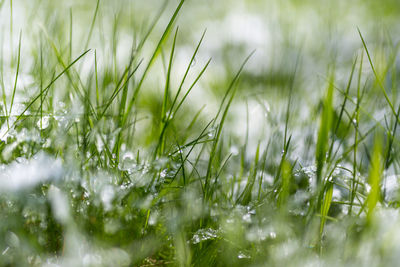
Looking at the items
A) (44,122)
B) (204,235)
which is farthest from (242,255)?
(44,122)

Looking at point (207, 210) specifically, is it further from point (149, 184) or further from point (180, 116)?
point (180, 116)

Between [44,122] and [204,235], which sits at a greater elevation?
[44,122]

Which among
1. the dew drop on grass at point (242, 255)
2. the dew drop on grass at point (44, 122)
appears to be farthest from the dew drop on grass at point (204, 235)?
the dew drop on grass at point (44, 122)

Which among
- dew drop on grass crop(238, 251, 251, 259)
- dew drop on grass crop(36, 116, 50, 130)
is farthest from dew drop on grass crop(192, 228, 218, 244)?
dew drop on grass crop(36, 116, 50, 130)

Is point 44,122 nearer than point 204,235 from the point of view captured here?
No

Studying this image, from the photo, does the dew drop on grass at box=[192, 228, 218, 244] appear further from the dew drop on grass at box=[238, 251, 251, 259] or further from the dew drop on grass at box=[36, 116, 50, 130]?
the dew drop on grass at box=[36, 116, 50, 130]

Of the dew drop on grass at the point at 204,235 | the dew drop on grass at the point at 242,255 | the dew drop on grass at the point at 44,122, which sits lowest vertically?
the dew drop on grass at the point at 242,255

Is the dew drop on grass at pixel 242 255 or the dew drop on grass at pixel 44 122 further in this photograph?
the dew drop on grass at pixel 44 122

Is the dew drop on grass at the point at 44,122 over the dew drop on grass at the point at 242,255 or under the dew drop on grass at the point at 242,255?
over

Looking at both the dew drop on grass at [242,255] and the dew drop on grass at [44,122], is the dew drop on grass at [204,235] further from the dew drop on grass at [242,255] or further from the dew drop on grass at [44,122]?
the dew drop on grass at [44,122]

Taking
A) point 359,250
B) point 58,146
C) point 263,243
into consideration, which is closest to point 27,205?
point 58,146

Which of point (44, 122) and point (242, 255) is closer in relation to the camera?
point (242, 255)

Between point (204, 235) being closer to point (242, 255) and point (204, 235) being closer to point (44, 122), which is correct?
point (242, 255)
